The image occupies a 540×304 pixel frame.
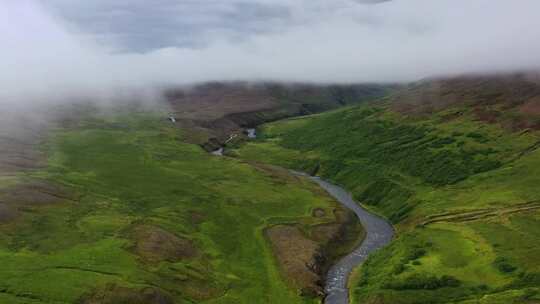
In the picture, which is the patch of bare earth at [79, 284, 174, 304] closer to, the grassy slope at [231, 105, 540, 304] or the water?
the water

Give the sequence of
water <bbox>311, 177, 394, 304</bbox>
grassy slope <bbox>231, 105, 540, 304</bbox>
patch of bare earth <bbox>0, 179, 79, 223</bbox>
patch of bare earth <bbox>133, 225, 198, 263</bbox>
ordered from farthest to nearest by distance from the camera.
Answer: patch of bare earth <bbox>0, 179, 79, 223</bbox> < patch of bare earth <bbox>133, 225, 198, 263</bbox> < water <bbox>311, 177, 394, 304</bbox> < grassy slope <bbox>231, 105, 540, 304</bbox>

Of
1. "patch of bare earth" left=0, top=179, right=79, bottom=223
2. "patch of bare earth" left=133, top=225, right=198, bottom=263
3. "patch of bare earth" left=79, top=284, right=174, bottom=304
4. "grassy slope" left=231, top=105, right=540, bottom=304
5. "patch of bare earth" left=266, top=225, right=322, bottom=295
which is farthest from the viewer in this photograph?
"patch of bare earth" left=0, top=179, right=79, bottom=223

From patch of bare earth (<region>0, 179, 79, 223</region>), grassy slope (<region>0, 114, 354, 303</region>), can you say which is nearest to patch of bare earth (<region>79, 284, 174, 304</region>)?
grassy slope (<region>0, 114, 354, 303</region>)

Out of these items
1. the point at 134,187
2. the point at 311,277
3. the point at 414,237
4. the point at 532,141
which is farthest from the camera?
the point at 532,141

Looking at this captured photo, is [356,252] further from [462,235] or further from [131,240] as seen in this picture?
[131,240]

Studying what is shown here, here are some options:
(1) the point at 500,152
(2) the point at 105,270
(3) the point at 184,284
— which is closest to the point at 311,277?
(3) the point at 184,284

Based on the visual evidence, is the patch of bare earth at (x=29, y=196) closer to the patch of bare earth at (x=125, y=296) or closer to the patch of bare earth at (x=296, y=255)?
the patch of bare earth at (x=125, y=296)

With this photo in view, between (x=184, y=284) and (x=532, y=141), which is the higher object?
(x=532, y=141)

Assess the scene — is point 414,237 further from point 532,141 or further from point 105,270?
point 532,141

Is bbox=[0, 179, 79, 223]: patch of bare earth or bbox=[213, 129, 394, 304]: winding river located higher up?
bbox=[0, 179, 79, 223]: patch of bare earth
